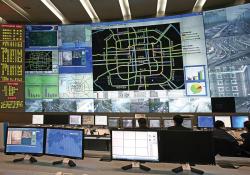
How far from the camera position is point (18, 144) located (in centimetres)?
252

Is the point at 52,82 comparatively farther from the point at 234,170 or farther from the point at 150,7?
the point at 234,170

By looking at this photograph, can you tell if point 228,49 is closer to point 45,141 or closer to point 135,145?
point 135,145

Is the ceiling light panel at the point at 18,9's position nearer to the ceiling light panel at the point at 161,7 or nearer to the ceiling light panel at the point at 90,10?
the ceiling light panel at the point at 90,10

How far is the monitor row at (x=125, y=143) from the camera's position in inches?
80.9

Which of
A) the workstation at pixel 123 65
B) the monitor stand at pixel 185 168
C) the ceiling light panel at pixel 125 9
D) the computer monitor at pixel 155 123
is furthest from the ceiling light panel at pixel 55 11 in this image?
the monitor stand at pixel 185 168

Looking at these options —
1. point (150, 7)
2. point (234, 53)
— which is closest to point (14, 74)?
point (150, 7)

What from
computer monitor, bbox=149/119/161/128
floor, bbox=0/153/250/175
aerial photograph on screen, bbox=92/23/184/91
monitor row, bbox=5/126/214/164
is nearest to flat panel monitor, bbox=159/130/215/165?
monitor row, bbox=5/126/214/164

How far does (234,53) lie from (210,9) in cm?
115

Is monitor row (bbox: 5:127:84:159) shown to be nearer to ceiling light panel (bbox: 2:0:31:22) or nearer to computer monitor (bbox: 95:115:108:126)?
computer monitor (bbox: 95:115:108:126)

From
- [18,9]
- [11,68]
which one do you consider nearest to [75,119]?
[11,68]

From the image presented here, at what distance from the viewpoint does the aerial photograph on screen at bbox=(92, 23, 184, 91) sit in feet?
17.8

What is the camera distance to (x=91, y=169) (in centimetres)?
217

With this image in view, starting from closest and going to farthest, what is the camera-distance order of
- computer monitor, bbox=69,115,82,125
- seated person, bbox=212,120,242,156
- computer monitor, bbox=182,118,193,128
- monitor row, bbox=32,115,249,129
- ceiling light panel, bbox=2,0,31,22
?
seated person, bbox=212,120,242,156 → computer monitor, bbox=182,118,193,128 → monitor row, bbox=32,115,249,129 → ceiling light panel, bbox=2,0,31,22 → computer monitor, bbox=69,115,82,125

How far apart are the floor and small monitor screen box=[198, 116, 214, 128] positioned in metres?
2.87
